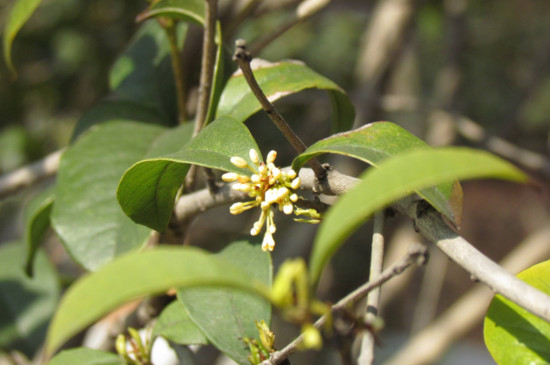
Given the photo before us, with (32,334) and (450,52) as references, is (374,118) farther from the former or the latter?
(32,334)

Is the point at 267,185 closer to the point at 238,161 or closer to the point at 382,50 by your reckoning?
the point at 238,161

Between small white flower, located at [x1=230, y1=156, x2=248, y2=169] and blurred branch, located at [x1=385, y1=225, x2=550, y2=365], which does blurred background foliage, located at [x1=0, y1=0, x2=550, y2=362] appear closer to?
blurred branch, located at [x1=385, y1=225, x2=550, y2=365]

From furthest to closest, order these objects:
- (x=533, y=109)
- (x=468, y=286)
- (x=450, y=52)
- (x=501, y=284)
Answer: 1. (x=468, y=286)
2. (x=533, y=109)
3. (x=450, y=52)
4. (x=501, y=284)

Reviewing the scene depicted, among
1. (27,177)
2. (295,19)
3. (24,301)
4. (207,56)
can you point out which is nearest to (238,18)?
(295,19)

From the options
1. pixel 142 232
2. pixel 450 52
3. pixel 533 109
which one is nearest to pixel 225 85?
pixel 142 232

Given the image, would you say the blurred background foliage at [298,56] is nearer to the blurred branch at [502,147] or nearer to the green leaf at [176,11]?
the blurred branch at [502,147]
